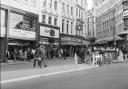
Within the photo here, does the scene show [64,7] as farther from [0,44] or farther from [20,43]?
[0,44]

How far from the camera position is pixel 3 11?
27.0 metres

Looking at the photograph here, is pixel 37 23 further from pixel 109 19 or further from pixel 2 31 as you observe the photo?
pixel 109 19

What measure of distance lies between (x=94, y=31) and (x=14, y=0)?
65.4m

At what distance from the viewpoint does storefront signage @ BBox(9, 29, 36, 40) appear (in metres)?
28.0

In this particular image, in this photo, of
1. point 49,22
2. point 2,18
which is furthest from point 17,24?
point 49,22

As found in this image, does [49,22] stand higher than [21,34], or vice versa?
[49,22]

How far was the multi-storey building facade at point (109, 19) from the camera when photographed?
206 feet

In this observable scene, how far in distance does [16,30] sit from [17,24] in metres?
0.87

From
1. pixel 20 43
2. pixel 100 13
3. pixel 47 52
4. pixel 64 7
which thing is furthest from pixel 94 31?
pixel 20 43

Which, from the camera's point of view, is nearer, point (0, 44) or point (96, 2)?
point (0, 44)

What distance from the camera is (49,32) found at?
36531 millimetres

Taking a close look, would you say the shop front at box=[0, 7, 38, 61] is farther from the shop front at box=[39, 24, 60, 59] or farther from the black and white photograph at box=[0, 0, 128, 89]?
the shop front at box=[39, 24, 60, 59]

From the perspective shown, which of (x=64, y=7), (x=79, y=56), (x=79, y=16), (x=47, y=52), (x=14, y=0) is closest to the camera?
(x=79, y=56)

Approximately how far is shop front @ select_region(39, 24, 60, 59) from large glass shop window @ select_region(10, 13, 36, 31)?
2538 millimetres
